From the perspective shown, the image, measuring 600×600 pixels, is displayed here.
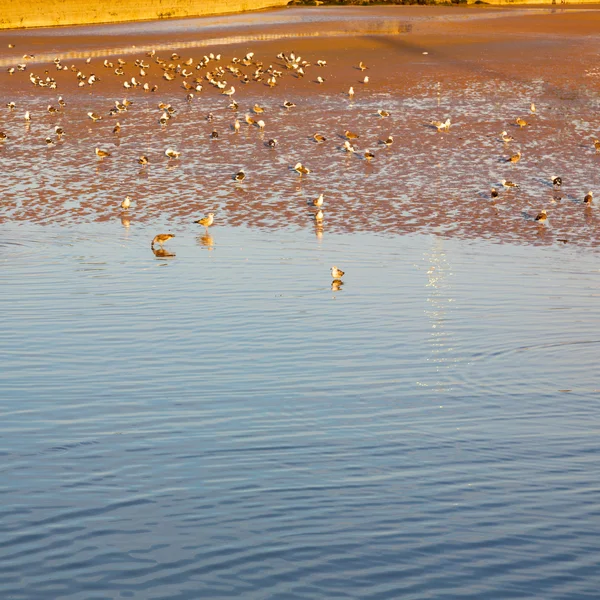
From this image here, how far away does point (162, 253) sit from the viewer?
1358 centimetres

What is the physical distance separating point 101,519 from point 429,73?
23.2 m

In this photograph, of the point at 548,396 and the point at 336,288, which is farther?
the point at 336,288

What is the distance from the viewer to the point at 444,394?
26.8ft

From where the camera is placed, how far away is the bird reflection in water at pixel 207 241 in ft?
45.8

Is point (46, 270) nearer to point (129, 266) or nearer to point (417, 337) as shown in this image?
point (129, 266)

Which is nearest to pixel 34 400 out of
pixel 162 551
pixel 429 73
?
pixel 162 551

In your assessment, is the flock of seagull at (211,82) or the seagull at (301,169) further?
the flock of seagull at (211,82)

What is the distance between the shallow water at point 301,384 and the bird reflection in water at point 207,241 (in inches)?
2.1

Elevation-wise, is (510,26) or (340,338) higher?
(510,26)

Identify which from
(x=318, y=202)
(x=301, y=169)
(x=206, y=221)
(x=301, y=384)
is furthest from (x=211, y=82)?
(x=301, y=384)

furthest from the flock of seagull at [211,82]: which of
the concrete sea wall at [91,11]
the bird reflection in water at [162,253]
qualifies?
the concrete sea wall at [91,11]

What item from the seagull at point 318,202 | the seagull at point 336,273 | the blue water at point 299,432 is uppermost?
the seagull at point 318,202

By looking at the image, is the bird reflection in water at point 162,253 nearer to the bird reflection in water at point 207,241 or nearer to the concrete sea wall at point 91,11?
the bird reflection in water at point 207,241

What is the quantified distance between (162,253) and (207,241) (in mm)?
862
